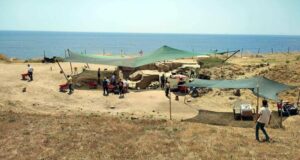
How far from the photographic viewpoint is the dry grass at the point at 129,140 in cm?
1177

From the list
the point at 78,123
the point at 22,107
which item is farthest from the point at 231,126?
the point at 22,107

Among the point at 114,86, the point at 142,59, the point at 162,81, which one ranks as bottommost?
the point at 114,86

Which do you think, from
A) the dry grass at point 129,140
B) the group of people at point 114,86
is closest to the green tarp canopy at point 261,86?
the dry grass at point 129,140

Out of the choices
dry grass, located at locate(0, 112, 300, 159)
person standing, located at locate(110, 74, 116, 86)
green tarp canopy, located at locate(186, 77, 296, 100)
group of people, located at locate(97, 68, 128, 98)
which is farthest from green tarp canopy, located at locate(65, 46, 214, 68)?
dry grass, located at locate(0, 112, 300, 159)

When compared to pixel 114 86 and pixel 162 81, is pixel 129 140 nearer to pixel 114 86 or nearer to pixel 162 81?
pixel 114 86

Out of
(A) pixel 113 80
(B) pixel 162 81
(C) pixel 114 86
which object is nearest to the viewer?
(C) pixel 114 86

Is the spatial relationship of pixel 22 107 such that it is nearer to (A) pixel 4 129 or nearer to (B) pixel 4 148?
(A) pixel 4 129

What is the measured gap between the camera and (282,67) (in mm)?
30359

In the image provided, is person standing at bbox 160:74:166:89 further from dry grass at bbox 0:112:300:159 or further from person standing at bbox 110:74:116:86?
dry grass at bbox 0:112:300:159

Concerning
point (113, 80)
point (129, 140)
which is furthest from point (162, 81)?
point (129, 140)

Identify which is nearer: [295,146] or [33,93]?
[295,146]

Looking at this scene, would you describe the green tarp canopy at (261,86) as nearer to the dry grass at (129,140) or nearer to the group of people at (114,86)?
the dry grass at (129,140)

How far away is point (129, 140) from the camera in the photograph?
13.3m

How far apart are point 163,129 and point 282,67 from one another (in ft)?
63.4
